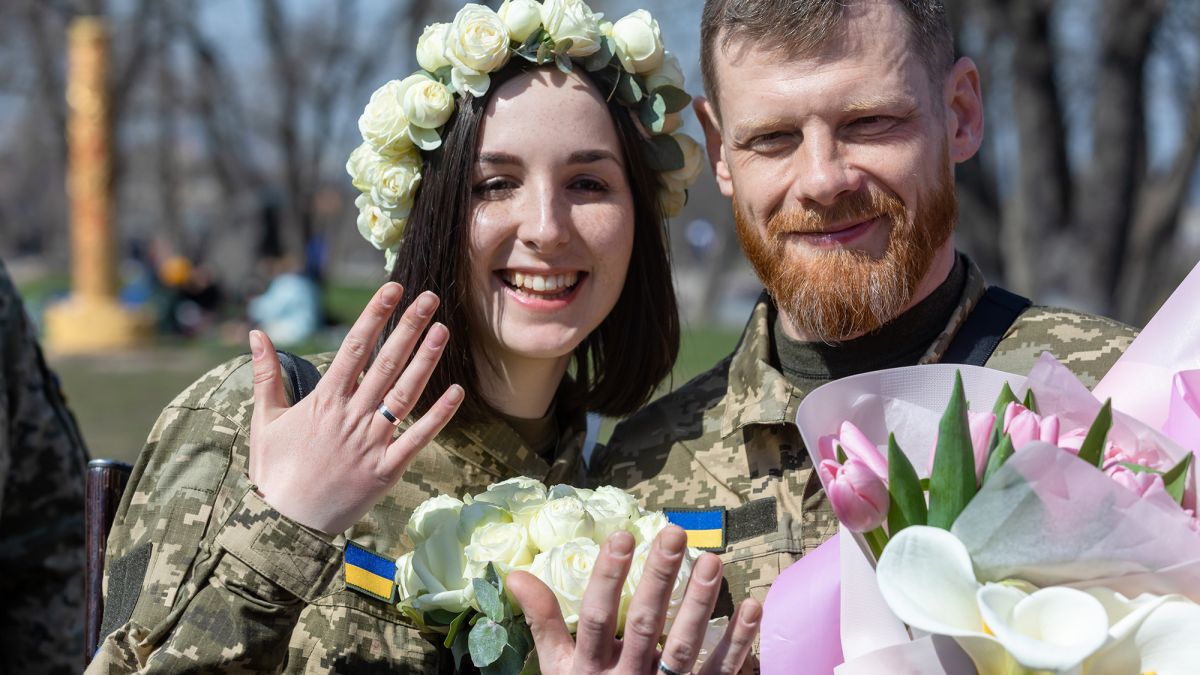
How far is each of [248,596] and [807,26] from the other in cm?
175

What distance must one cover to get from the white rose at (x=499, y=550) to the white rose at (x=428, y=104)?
114cm

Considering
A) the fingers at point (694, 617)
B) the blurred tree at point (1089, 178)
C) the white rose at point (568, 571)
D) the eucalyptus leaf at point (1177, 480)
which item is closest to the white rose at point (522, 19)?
the white rose at point (568, 571)

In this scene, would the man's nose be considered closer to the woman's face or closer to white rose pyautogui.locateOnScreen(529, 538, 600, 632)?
the woman's face

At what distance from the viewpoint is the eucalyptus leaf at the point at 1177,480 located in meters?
1.90

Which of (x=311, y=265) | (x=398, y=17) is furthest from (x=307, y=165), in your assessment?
(x=311, y=265)

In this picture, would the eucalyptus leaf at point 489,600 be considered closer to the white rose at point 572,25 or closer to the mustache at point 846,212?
the mustache at point 846,212

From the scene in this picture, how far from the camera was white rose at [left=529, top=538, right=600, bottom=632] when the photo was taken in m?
2.50

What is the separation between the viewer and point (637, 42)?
3.47 metres

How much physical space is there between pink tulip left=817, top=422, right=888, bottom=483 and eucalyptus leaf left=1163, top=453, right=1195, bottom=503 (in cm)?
39

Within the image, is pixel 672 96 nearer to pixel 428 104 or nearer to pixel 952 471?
pixel 428 104

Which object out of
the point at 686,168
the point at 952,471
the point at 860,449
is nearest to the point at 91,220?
the point at 686,168

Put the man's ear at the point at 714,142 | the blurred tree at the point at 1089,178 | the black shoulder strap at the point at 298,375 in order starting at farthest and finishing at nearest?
the blurred tree at the point at 1089,178
the man's ear at the point at 714,142
the black shoulder strap at the point at 298,375

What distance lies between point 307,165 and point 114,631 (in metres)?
25.8

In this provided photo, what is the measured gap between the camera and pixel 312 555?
2.53 metres
